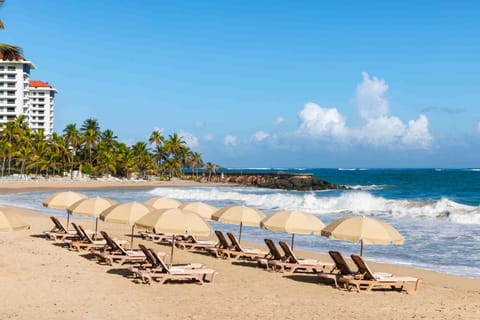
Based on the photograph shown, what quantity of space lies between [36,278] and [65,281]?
681 mm

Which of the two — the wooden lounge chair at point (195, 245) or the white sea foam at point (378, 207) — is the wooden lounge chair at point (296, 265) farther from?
the white sea foam at point (378, 207)

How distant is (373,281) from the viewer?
12398 millimetres

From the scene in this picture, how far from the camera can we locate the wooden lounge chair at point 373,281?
12352mm

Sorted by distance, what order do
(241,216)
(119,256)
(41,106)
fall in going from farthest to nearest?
1. (41,106)
2. (241,216)
3. (119,256)

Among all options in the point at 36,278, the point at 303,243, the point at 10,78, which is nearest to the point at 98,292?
the point at 36,278

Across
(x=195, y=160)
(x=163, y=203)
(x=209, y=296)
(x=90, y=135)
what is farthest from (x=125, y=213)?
(x=195, y=160)

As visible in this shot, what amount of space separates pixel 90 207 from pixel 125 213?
2.24m

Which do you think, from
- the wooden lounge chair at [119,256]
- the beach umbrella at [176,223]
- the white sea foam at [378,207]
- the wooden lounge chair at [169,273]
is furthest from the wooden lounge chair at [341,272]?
the white sea foam at [378,207]

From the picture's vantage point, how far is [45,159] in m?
85.6

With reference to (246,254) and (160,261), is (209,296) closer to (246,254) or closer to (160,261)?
(160,261)

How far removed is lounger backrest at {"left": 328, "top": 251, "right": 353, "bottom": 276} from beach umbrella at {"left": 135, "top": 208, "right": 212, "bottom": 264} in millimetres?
2791

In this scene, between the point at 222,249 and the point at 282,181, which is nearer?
the point at 222,249

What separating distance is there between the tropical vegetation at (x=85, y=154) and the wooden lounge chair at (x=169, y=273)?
72.7m

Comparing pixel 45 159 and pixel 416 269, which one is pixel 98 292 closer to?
pixel 416 269
